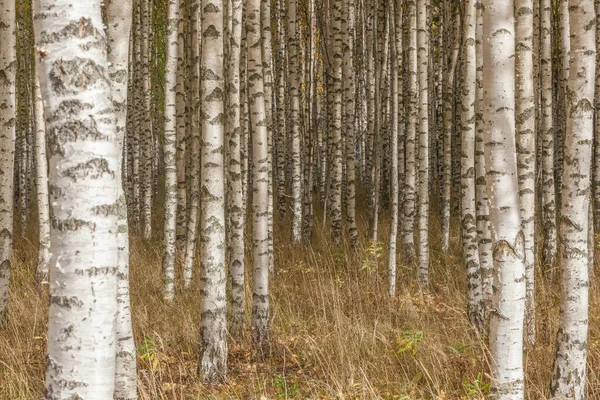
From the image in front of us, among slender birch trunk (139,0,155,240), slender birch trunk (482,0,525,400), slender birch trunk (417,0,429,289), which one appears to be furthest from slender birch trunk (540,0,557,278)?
slender birch trunk (139,0,155,240)

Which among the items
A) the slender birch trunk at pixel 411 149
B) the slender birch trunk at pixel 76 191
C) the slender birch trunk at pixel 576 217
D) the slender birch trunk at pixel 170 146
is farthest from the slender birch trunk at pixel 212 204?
the slender birch trunk at pixel 411 149

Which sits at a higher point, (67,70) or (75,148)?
(67,70)

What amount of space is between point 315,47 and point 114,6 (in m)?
13.7

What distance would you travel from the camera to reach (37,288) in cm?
655

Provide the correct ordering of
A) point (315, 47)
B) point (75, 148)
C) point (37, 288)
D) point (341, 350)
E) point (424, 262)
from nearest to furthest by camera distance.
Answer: point (75, 148), point (341, 350), point (37, 288), point (424, 262), point (315, 47)

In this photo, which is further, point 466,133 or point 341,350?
point 466,133

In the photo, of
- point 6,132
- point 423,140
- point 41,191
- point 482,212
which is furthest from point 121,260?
point 423,140

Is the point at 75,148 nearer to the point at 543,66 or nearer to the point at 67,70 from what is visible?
the point at 67,70

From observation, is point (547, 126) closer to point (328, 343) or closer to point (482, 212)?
point (482, 212)

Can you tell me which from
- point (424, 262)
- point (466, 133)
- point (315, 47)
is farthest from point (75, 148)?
point (315, 47)

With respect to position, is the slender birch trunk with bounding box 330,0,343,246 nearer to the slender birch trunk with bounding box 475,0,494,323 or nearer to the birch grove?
the birch grove

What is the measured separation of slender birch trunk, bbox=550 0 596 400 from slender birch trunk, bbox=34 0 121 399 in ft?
9.03

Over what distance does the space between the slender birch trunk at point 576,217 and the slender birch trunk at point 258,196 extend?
7.73ft

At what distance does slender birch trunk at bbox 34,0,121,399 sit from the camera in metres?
1.68
